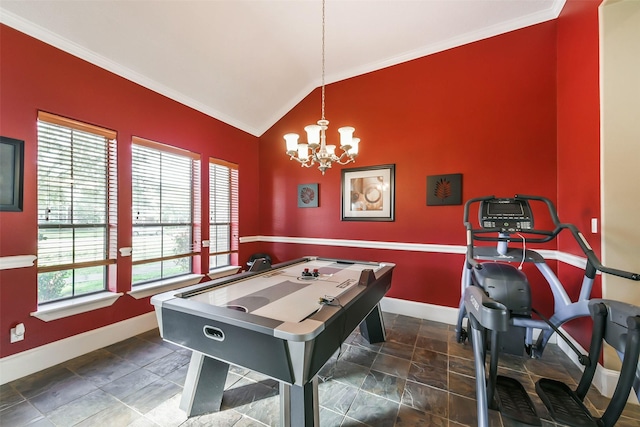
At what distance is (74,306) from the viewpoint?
214 centimetres

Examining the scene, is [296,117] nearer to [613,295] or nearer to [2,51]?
[2,51]

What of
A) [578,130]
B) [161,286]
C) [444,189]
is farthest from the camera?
[444,189]

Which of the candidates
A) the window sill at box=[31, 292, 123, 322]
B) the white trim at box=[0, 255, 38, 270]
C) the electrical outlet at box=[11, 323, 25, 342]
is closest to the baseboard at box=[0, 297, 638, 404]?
the electrical outlet at box=[11, 323, 25, 342]

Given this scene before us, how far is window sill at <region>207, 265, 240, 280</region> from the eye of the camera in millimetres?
3449

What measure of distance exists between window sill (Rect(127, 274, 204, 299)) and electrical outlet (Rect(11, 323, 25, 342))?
74 cm

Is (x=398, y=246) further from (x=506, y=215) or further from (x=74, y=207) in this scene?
(x=74, y=207)

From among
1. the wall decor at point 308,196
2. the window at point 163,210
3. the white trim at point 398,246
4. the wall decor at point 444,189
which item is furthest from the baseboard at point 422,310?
the window at point 163,210

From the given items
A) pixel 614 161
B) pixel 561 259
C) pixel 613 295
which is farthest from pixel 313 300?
pixel 561 259

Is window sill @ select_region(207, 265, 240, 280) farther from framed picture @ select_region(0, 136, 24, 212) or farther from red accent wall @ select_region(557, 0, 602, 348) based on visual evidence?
red accent wall @ select_region(557, 0, 602, 348)

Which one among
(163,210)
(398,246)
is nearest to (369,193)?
(398,246)

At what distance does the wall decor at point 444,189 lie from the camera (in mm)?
2805

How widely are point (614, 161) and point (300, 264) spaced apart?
107 inches

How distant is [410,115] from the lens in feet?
10.2

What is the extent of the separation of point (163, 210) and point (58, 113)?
1.26 m
